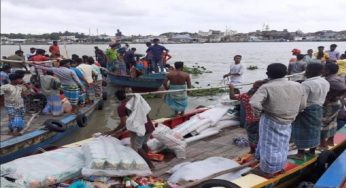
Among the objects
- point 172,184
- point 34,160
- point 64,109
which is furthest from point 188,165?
point 64,109

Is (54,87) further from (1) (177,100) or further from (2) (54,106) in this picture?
(1) (177,100)

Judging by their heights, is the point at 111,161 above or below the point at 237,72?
below

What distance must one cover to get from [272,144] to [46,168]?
2.77 m

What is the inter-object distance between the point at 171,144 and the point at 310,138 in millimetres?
2015

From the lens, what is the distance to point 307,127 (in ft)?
17.6

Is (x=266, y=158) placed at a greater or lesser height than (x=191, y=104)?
greater

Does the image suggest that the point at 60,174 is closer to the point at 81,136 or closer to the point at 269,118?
the point at 269,118

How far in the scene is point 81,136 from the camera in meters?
10.4

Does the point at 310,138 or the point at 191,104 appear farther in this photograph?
the point at 191,104

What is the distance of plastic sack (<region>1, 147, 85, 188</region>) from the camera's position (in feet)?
15.0

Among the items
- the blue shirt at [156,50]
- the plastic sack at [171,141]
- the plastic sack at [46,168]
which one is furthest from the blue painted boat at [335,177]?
the blue shirt at [156,50]

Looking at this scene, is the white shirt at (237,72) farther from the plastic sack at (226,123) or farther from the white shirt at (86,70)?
the white shirt at (86,70)

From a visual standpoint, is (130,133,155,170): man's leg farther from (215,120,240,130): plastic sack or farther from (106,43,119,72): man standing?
(106,43,119,72): man standing

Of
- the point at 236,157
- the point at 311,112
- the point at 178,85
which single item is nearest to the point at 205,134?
the point at 236,157
